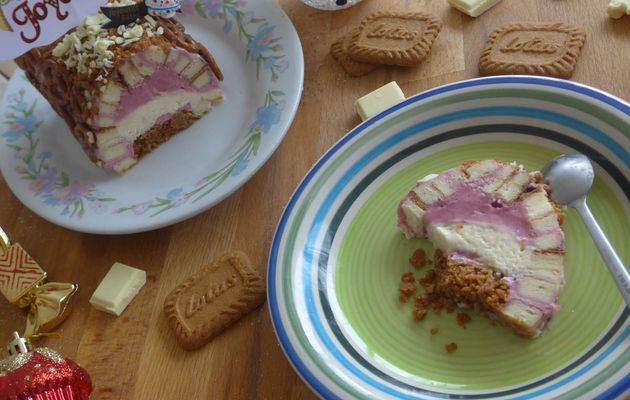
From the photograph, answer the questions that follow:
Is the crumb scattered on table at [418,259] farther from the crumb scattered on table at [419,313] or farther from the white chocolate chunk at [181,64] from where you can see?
the white chocolate chunk at [181,64]

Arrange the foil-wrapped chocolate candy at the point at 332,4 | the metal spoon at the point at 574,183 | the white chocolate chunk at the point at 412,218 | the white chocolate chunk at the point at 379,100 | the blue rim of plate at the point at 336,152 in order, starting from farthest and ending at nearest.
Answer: the foil-wrapped chocolate candy at the point at 332,4
the white chocolate chunk at the point at 379,100
the white chocolate chunk at the point at 412,218
the metal spoon at the point at 574,183
the blue rim of plate at the point at 336,152

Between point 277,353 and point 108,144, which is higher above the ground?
point 108,144

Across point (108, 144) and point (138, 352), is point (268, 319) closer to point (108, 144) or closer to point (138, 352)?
point (138, 352)

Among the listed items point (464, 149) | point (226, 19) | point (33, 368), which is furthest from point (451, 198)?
point (226, 19)

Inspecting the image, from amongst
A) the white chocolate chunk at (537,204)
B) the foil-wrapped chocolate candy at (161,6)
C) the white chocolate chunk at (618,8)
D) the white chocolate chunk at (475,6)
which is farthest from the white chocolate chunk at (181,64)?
the white chocolate chunk at (618,8)

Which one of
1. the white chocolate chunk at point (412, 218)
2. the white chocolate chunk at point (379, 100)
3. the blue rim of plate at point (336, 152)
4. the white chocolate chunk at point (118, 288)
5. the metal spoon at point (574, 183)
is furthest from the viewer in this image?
the white chocolate chunk at point (379, 100)
